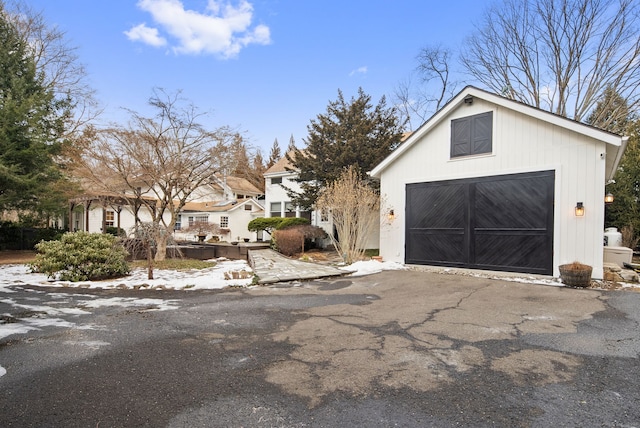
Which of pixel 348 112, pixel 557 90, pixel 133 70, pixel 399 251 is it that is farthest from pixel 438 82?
pixel 133 70

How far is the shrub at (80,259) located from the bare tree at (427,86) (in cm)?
2005

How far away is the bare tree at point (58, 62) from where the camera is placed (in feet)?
61.5

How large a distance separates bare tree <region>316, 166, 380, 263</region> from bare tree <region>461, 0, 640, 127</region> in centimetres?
1462

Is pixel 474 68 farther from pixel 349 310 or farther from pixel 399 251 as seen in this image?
pixel 349 310

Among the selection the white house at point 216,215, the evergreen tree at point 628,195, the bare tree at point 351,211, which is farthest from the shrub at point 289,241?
the evergreen tree at point 628,195

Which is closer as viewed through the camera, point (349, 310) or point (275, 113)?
point (349, 310)

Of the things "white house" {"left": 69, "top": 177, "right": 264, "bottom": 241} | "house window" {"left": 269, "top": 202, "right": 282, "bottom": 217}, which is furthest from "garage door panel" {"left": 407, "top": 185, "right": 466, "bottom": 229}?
"white house" {"left": 69, "top": 177, "right": 264, "bottom": 241}

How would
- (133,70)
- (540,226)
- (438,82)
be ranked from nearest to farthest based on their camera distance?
1. (540,226)
2. (133,70)
3. (438,82)

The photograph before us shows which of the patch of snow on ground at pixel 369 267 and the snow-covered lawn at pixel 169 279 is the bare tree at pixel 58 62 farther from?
the patch of snow on ground at pixel 369 267

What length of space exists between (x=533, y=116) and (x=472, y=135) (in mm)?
1587

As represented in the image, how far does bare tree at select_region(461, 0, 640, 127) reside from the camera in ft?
55.6

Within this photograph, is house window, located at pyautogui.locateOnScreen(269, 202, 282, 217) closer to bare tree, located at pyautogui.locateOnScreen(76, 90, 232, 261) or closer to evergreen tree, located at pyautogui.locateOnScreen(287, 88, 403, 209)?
evergreen tree, located at pyautogui.locateOnScreen(287, 88, 403, 209)

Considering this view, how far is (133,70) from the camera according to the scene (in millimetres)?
15016

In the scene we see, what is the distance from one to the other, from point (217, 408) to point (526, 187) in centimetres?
915
